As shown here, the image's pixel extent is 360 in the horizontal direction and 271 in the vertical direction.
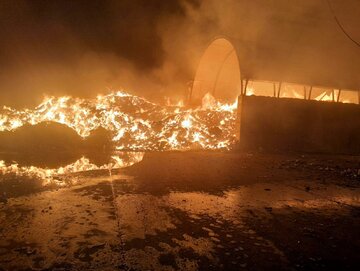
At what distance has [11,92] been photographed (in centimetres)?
1496

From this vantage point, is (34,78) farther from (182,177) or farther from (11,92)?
→ (182,177)

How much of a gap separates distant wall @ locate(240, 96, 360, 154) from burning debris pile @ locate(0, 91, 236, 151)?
43.1 inches

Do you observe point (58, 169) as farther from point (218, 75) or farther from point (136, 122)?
point (218, 75)

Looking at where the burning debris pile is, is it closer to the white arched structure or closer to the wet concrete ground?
the white arched structure

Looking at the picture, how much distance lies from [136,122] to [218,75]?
6.61 m

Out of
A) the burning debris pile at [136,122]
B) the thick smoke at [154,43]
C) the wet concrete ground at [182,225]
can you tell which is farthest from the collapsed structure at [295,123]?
the wet concrete ground at [182,225]

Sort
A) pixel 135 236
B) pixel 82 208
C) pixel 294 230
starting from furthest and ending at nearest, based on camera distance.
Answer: pixel 82 208 → pixel 294 230 → pixel 135 236

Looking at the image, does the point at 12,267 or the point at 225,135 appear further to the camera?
the point at 225,135

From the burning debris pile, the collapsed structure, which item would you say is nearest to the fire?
the burning debris pile

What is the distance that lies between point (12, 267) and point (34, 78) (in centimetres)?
1469

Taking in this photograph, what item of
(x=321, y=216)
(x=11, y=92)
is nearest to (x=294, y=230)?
(x=321, y=216)

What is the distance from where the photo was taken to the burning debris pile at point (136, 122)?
1185 cm

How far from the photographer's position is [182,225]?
144 inches

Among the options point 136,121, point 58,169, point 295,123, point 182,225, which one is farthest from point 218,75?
point 182,225
